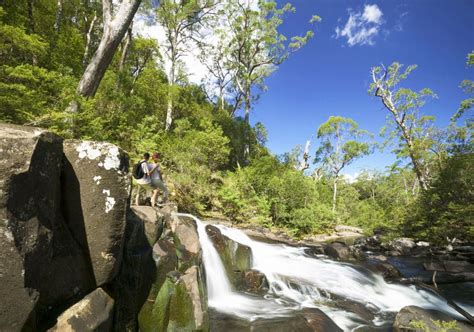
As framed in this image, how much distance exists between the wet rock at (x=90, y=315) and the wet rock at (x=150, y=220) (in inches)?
61.4

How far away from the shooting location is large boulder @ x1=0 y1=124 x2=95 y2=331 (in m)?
2.42

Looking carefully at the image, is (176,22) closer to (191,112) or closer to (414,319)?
(191,112)

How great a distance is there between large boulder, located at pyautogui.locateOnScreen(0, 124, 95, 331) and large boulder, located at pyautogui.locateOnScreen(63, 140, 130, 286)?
13 centimetres

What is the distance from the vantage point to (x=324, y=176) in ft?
138

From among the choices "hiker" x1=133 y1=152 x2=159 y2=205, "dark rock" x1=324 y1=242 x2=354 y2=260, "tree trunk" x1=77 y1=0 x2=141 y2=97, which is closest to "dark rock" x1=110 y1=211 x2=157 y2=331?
"hiker" x1=133 y1=152 x2=159 y2=205

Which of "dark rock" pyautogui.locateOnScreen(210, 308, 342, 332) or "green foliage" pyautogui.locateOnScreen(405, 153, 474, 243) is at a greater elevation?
"green foliage" pyautogui.locateOnScreen(405, 153, 474, 243)

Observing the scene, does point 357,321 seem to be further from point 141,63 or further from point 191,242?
point 141,63

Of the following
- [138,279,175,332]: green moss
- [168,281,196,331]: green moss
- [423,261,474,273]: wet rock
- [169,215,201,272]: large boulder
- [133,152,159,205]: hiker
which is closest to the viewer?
[138,279,175,332]: green moss

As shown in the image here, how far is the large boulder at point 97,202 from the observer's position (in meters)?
3.39

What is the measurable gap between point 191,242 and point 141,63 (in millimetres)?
23336

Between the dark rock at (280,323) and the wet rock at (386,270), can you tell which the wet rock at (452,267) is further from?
the dark rock at (280,323)

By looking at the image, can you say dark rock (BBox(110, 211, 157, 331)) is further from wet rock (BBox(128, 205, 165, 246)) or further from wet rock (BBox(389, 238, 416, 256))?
A: wet rock (BBox(389, 238, 416, 256))

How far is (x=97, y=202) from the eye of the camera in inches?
137

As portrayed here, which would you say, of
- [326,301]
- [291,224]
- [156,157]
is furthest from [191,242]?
[291,224]
